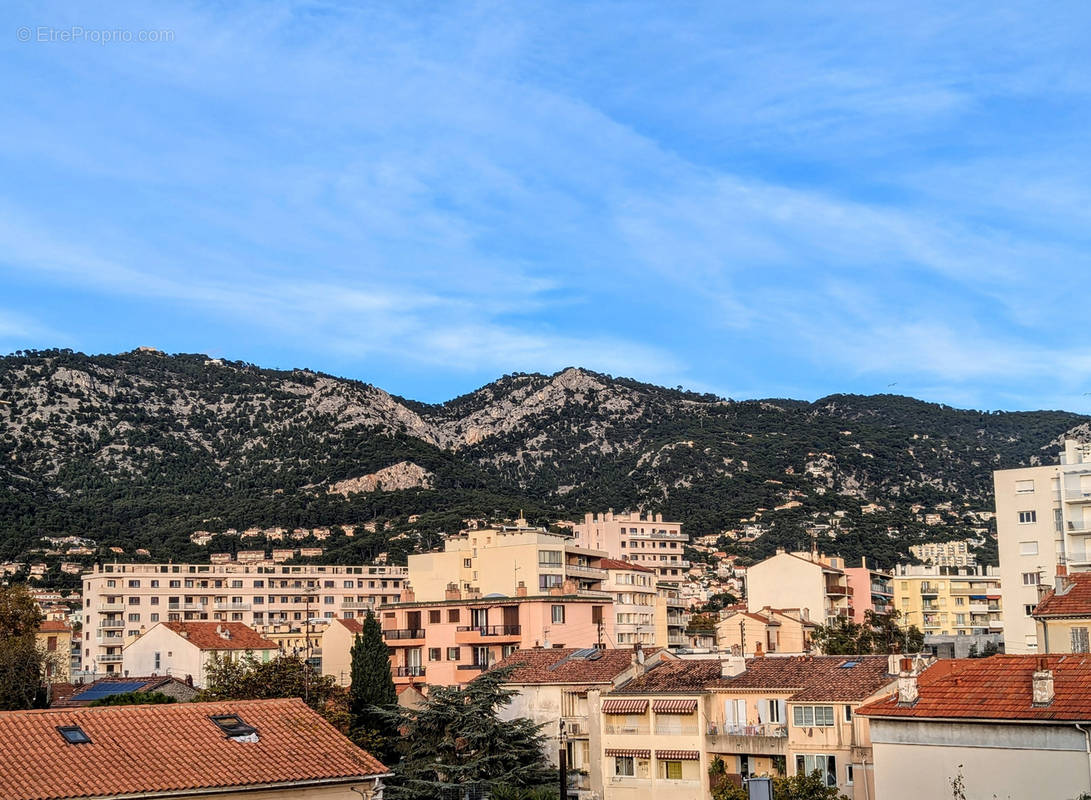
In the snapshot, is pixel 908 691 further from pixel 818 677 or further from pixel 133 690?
pixel 133 690

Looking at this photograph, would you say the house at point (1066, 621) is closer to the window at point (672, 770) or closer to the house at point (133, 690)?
the window at point (672, 770)

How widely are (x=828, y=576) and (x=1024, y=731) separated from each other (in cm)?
8572

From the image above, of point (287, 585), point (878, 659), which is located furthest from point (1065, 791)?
point (287, 585)

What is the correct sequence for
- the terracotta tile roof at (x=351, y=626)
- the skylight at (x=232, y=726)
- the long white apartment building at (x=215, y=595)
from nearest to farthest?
1. the skylight at (x=232, y=726)
2. the terracotta tile roof at (x=351, y=626)
3. the long white apartment building at (x=215, y=595)

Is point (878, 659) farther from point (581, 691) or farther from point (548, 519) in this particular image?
point (548, 519)

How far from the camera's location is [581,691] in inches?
2376

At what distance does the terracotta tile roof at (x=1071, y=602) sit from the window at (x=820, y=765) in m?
9.89

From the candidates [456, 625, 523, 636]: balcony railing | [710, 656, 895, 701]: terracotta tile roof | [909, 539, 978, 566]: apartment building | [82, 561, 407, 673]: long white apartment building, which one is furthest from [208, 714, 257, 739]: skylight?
[909, 539, 978, 566]: apartment building

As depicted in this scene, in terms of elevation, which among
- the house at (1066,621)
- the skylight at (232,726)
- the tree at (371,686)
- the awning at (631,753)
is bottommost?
the awning at (631,753)

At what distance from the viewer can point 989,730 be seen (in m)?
36.2

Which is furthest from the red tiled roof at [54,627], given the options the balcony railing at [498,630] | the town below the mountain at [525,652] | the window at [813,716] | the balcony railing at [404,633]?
the window at [813,716]

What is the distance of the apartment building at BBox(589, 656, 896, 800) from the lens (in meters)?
50.4

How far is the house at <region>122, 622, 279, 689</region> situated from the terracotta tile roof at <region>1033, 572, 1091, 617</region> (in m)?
69.9

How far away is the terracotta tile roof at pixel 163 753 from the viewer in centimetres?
3028
